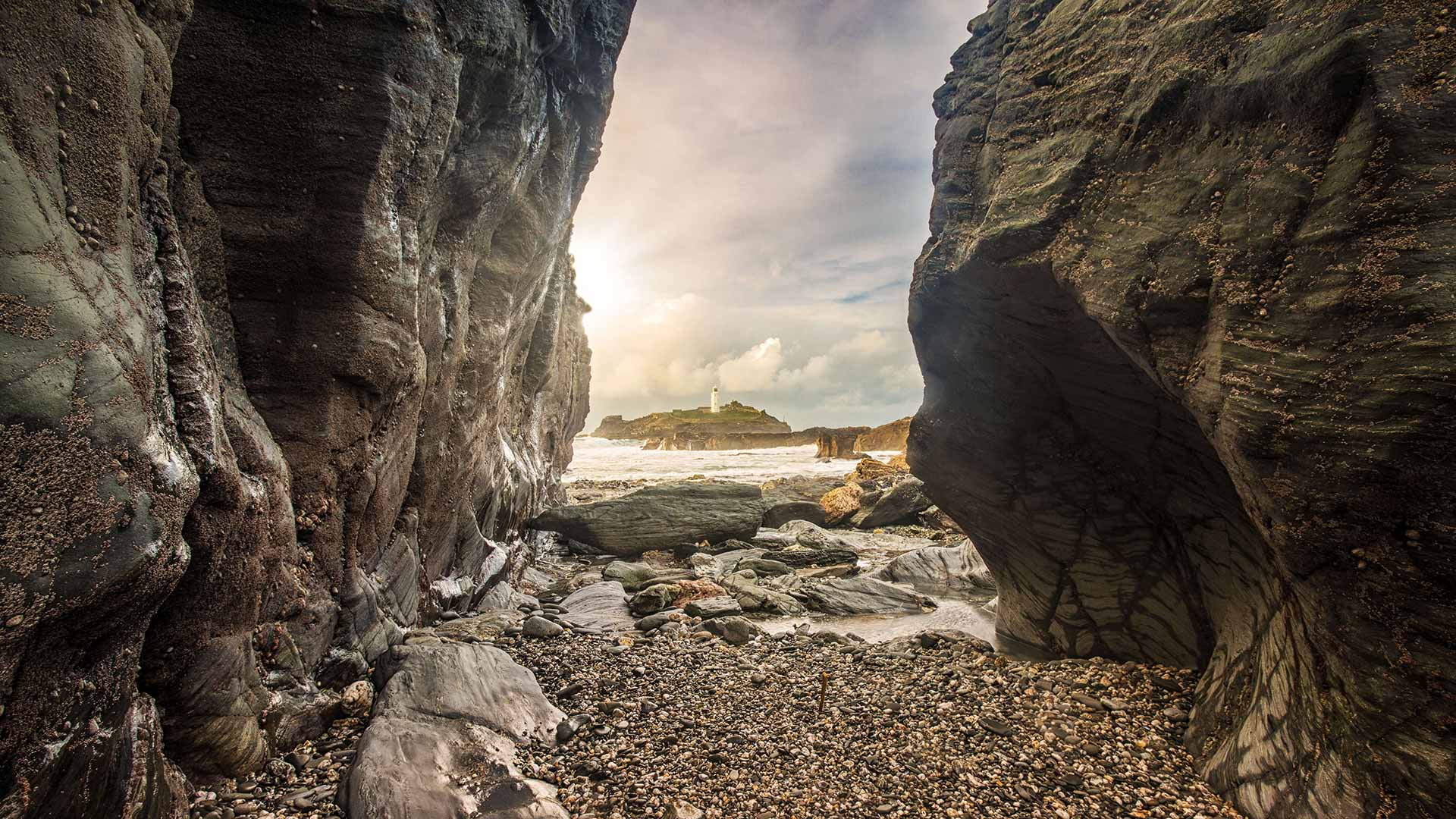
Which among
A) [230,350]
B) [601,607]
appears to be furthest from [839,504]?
[230,350]

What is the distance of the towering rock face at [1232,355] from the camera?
285 cm

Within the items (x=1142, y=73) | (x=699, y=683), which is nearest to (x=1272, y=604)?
(x=1142, y=73)

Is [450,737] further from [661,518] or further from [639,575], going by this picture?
[661,518]

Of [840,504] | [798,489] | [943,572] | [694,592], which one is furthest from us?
[798,489]

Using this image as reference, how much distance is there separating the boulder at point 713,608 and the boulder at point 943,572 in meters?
3.25

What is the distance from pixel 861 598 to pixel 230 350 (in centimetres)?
848

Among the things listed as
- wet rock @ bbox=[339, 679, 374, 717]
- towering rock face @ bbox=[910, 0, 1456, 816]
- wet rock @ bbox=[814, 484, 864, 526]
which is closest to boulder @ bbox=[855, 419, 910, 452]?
wet rock @ bbox=[814, 484, 864, 526]

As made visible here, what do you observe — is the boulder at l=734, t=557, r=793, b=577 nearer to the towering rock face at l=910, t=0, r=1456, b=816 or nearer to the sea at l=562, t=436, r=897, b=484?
the towering rock face at l=910, t=0, r=1456, b=816

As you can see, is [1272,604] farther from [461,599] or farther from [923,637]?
[461,599]

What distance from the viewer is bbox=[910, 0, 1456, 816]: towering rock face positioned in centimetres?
285

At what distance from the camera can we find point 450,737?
4.21 meters

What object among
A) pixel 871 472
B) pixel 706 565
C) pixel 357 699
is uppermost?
pixel 871 472

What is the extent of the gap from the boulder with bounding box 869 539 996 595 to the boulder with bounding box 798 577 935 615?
672 mm

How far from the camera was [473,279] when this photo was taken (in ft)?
27.4
